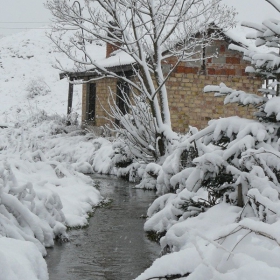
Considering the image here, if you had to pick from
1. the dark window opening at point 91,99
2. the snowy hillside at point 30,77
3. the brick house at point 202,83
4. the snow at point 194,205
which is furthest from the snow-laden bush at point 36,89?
the snow at point 194,205

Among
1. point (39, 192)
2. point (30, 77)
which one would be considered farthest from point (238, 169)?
point (30, 77)

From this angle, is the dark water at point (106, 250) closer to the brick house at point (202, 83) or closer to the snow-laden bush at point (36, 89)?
the brick house at point (202, 83)

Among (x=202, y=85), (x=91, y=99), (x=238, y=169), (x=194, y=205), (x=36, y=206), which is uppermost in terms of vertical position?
(x=202, y=85)

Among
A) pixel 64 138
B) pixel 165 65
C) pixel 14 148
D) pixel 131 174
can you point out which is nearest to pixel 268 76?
pixel 131 174

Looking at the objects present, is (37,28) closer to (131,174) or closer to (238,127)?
(131,174)

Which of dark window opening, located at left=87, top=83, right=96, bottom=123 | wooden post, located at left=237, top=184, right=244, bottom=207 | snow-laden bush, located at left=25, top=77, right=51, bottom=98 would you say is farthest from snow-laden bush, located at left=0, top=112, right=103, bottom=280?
snow-laden bush, located at left=25, top=77, right=51, bottom=98

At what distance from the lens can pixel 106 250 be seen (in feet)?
20.5

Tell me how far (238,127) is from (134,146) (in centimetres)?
841

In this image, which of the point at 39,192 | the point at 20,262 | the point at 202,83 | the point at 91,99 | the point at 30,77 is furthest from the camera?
the point at 30,77

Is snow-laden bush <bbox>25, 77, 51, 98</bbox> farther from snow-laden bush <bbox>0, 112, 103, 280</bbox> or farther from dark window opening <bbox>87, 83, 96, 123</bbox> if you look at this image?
snow-laden bush <bbox>0, 112, 103, 280</bbox>

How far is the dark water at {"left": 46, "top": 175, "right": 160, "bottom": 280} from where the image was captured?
5316 millimetres

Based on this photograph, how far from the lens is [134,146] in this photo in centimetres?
1331

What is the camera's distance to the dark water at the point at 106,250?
5.32 m

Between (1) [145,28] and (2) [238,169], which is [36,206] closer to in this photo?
(2) [238,169]
